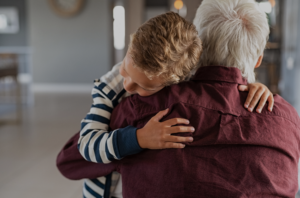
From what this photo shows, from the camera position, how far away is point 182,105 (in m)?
0.72

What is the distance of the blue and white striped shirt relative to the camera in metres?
0.75

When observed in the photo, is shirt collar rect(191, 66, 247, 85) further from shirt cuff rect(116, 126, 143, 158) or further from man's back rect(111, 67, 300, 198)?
shirt cuff rect(116, 126, 143, 158)

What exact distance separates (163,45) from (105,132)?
0.29 meters

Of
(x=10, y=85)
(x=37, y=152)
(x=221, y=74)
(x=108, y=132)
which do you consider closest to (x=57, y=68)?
(x=10, y=85)

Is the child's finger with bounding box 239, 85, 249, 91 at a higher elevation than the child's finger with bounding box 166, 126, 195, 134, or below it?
higher

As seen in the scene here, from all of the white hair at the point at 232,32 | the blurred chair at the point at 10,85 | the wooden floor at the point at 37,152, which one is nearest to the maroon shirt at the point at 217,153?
the white hair at the point at 232,32

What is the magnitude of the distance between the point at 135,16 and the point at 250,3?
817 cm

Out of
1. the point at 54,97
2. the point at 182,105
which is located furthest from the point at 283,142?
the point at 54,97

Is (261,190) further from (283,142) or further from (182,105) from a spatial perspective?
(182,105)

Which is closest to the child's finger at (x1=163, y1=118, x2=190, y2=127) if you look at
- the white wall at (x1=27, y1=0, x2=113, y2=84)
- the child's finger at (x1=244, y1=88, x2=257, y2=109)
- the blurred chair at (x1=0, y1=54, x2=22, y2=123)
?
the child's finger at (x1=244, y1=88, x2=257, y2=109)

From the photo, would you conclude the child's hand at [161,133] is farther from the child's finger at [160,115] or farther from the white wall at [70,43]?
the white wall at [70,43]

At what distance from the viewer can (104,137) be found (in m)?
0.78

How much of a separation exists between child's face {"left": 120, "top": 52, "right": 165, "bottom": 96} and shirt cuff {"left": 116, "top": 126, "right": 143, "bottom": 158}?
0.30 feet

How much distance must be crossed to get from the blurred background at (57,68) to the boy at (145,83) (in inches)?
54.5
